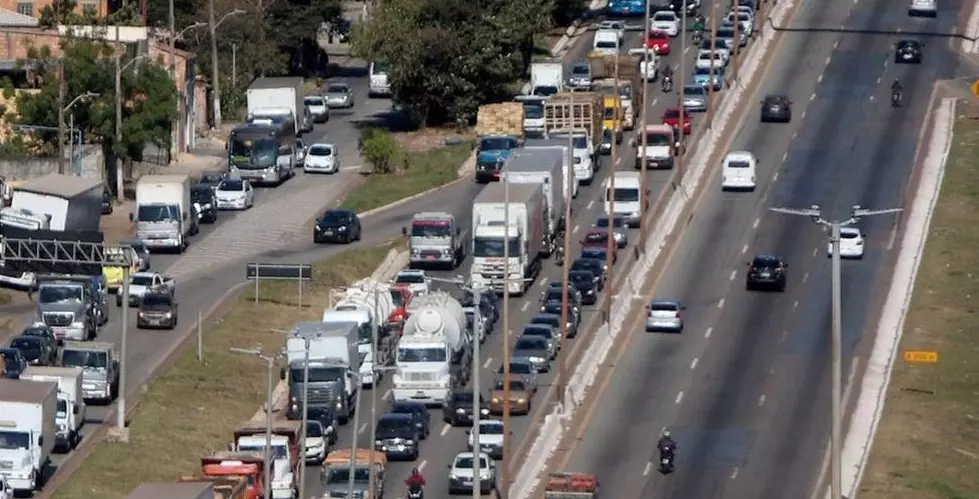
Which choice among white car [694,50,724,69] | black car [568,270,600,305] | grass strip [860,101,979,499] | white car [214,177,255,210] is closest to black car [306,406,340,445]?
grass strip [860,101,979,499]

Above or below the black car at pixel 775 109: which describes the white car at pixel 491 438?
below

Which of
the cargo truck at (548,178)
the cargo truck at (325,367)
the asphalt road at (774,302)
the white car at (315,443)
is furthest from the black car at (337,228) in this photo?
the white car at (315,443)

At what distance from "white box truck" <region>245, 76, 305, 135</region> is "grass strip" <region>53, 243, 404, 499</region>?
71.3 ft

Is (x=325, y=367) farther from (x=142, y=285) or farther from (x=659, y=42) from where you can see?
(x=659, y=42)

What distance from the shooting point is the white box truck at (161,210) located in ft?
363

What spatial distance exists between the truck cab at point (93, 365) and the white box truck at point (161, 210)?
65.4ft

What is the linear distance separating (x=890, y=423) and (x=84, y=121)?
1812 inches

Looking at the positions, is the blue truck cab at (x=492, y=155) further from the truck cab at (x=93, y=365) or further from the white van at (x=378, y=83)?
the truck cab at (x=93, y=365)

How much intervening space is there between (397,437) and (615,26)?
72.2 metres

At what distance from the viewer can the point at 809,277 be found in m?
110

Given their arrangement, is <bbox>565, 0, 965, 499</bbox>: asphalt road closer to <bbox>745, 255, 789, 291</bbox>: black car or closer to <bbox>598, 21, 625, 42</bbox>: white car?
<bbox>745, 255, 789, 291</bbox>: black car

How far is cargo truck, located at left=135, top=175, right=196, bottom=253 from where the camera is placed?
363 feet

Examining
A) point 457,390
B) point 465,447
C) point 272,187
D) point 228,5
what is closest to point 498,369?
point 457,390

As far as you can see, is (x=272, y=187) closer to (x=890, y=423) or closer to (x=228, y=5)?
(x=228, y=5)
